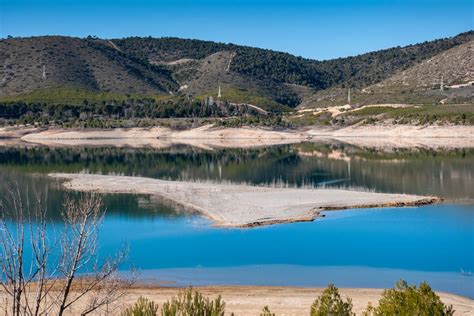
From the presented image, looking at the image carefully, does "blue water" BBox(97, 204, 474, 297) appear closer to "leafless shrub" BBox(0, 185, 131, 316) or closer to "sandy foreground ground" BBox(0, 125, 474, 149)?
"leafless shrub" BBox(0, 185, 131, 316)

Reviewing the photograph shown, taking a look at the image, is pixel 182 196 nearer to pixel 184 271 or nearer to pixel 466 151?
pixel 184 271

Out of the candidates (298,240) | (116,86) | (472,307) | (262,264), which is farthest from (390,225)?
(116,86)

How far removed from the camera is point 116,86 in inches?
7766

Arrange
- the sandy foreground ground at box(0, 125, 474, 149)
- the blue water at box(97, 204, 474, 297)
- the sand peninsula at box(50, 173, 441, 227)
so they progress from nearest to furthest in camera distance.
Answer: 1. the blue water at box(97, 204, 474, 297)
2. the sand peninsula at box(50, 173, 441, 227)
3. the sandy foreground ground at box(0, 125, 474, 149)

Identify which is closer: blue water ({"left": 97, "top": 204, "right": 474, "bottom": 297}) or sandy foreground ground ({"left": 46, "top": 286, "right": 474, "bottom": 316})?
sandy foreground ground ({"left": 46, "top": 286, "right": 474, "bottom": 316})

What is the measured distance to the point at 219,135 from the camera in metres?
138

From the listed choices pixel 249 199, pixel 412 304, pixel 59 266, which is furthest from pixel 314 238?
pixel 59 266

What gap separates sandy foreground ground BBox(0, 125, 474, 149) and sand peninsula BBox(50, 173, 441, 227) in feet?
225

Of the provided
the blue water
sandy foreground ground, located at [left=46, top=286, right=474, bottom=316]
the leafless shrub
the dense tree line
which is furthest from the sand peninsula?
the dense tree line

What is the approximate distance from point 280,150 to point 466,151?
25.0m

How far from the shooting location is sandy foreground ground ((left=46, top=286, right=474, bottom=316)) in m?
20.3

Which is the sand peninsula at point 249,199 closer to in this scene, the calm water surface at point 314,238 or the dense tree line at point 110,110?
the calm water surface at point 314,238

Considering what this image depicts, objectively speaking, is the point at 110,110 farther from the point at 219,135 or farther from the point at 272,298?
the point at 272,298

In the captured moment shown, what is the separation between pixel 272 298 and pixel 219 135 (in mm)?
116298
